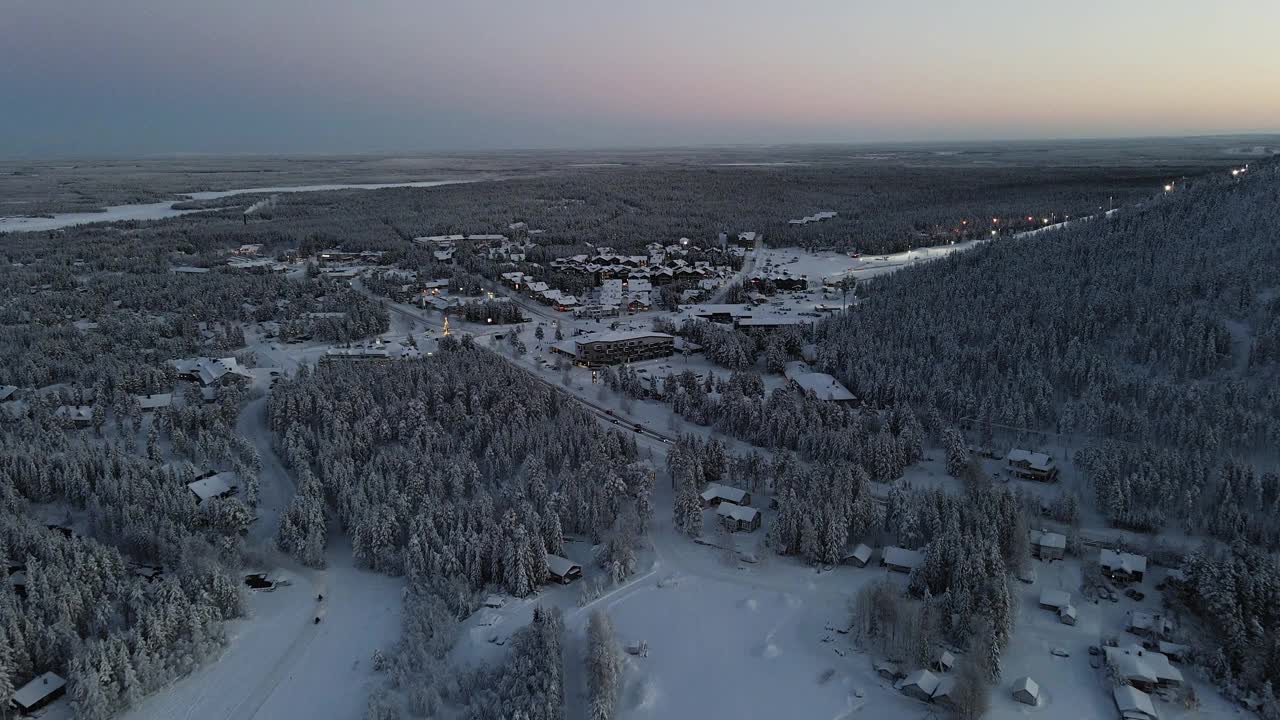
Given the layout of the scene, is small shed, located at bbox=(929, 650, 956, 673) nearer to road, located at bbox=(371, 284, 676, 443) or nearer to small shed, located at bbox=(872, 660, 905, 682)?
small shed, located at bbox=(872, 660, 905, 682)

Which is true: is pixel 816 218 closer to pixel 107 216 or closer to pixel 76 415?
pixel 76 415

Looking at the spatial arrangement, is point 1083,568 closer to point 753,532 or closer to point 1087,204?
point 753,532

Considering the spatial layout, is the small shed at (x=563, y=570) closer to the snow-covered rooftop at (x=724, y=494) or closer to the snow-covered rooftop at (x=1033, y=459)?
the snow-covered rooftop at (x=724, y=494)

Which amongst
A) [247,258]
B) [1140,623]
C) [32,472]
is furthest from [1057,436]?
[247,258]

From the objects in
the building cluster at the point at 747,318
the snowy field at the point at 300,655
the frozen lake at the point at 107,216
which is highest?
the frozen lake at the point at 107,216

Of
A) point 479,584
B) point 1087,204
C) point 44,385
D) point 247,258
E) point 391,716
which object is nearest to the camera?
point 391,716

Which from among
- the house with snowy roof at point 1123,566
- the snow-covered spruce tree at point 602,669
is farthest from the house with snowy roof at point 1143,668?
the snow-covered spruce tree at point 602,669

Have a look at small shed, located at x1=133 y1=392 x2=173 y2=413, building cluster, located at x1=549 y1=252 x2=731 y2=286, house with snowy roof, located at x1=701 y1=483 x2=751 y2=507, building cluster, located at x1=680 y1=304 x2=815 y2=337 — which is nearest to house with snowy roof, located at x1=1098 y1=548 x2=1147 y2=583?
house with snowy roof, located at x1=701 y1=483 x2=751 y2=507
